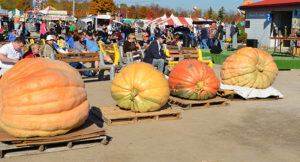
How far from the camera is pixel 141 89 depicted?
669 centimetres

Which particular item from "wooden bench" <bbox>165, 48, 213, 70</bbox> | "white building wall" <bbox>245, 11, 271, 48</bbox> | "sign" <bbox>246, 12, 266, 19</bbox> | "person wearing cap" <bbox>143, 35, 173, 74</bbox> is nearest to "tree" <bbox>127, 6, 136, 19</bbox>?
"sign" <bbox>246, 12, 266, 19</bbox>

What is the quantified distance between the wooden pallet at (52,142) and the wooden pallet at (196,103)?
2895mm

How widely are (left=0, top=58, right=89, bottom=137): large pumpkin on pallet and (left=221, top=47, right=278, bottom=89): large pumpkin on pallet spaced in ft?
16.4

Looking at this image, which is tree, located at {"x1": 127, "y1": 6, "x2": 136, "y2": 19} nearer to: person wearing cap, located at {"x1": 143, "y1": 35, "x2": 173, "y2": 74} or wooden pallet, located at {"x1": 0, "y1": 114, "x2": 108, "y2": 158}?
person wearing cap, located at {"x1": 143, "y1": 35, "x2": 173, "y2": 74}

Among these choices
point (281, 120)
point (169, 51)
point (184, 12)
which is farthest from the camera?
point (184, 12)

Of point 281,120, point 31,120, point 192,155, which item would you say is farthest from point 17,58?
point 281,120

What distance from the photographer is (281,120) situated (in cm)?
721

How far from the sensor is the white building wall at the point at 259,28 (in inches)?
973

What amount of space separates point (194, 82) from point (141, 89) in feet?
5.73

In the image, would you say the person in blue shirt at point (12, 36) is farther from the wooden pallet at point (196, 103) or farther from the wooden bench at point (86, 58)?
the wooden pallet at point (196, 103)

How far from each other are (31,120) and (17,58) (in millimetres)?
4493

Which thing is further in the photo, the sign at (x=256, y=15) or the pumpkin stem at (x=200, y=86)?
the sign at (x=256, y=15)

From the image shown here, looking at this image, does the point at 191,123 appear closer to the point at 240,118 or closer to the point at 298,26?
the point at 240,118

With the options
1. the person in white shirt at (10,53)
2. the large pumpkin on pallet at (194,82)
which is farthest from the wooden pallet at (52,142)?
the person in white shirt at (10,53)
